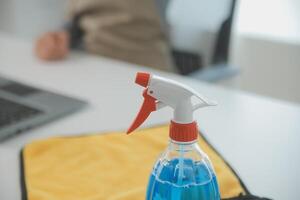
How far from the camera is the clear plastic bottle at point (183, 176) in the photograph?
1.78ft

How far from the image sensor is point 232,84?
157 centimetres

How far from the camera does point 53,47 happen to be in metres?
1.37

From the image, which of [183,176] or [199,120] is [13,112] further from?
[183,176]

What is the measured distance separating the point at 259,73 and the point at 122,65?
3.27ft

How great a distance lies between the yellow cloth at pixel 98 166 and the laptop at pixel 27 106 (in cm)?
8

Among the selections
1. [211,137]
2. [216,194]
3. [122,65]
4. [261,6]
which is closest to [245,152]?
[211,137]

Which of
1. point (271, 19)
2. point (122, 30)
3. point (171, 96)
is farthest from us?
point (271, 19)

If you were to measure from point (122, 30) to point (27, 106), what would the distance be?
67 cm

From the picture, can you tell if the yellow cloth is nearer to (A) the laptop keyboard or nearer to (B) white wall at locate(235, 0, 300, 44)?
(A) the laptop keyboard

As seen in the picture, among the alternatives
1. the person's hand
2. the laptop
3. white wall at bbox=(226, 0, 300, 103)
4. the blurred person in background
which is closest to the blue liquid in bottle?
the laptop

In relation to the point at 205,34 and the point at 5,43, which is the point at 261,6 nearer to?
the point at 205,34

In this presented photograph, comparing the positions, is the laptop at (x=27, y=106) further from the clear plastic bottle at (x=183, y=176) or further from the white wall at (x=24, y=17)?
the white wall at (x=24, y=17)

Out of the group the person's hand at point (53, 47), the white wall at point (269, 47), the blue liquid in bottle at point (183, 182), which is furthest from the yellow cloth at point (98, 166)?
the white wall at point (269, 47)

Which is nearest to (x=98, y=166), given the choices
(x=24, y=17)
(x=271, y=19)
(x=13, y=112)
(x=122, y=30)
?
(x=13, y=112)
